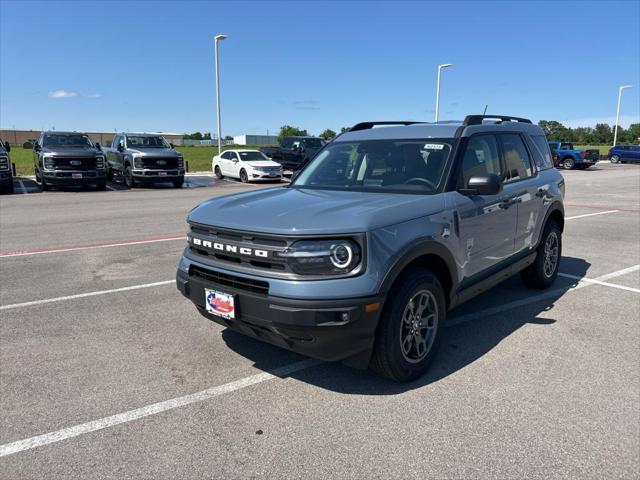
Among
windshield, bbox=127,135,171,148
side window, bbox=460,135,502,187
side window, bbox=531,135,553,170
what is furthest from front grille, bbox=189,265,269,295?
windshield, bbox=127,135,171,148

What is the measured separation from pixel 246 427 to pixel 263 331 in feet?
1.95

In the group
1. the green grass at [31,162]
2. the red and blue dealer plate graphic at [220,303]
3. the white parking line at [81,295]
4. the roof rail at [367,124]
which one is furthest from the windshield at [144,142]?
the red and blue dealer plate graphic at [220,303]

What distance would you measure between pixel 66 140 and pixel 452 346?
61.8 ft

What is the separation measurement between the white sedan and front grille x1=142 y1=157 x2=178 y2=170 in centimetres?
436

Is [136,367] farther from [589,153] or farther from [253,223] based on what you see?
[589,153]

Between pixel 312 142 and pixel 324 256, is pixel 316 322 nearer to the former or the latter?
pixel 324 256

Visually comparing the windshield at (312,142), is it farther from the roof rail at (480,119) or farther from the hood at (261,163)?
the roof rail at (480,119)

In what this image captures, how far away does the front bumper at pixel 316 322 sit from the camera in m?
2.99

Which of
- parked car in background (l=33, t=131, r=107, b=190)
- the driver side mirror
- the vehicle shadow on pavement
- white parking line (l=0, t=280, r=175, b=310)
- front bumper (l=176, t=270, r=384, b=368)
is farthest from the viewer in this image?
parked car in background (l=33, t=131, r=107, b=190)

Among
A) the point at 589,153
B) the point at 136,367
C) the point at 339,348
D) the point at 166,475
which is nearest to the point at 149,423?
the point at 166,475

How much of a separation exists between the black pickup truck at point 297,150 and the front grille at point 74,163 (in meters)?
11.5

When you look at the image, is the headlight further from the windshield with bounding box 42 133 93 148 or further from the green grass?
the green grass

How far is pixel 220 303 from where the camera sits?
338 cm

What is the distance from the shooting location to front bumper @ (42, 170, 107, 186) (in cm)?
1770
